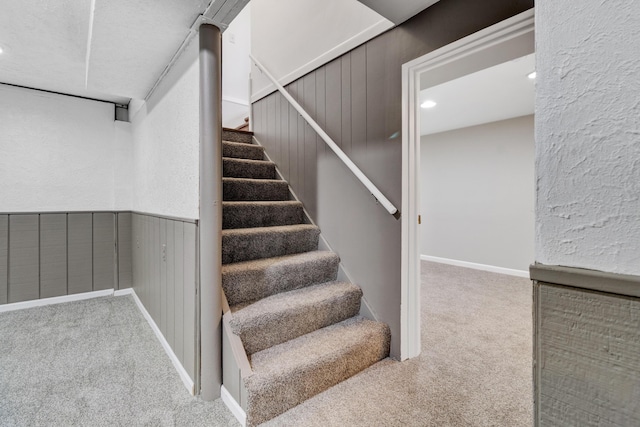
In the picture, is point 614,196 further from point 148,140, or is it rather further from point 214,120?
point 148,140

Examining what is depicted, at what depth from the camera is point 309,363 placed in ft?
4.83

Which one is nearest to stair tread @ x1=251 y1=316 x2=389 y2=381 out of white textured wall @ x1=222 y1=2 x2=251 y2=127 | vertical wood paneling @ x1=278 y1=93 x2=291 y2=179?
vertical wood paneling @ x1=278 y1=93 x2=291 y2=179

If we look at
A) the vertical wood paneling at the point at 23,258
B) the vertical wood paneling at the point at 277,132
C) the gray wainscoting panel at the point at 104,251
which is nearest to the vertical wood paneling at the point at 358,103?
the vertical wood paneling at the point at 277,132

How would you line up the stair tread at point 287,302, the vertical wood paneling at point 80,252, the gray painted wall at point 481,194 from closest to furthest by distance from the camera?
the stair tread at point 287,302 → the vertical wood paneling at point 80,252 → the gray painted wall at point 481,194

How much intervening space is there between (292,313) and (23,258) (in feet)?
9.67

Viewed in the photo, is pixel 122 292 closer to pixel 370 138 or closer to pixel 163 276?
pixel 163 276

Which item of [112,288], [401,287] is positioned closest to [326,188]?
[401,287]

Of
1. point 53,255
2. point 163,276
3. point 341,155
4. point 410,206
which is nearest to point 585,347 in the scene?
point 410,206

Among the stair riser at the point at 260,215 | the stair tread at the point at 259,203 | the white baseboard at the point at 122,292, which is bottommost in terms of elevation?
the white baseboard at the point at 122,292

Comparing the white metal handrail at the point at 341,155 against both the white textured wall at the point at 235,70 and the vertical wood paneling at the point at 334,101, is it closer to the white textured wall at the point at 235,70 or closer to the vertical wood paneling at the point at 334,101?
the vertical wood paneling at the point at 334,101

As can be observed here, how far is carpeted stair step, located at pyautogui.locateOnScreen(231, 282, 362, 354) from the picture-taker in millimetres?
1554

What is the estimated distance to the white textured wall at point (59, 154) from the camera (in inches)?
108

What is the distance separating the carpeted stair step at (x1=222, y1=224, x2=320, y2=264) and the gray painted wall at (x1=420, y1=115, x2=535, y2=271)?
3.06 metres

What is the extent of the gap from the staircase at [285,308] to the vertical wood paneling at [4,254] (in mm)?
2208
